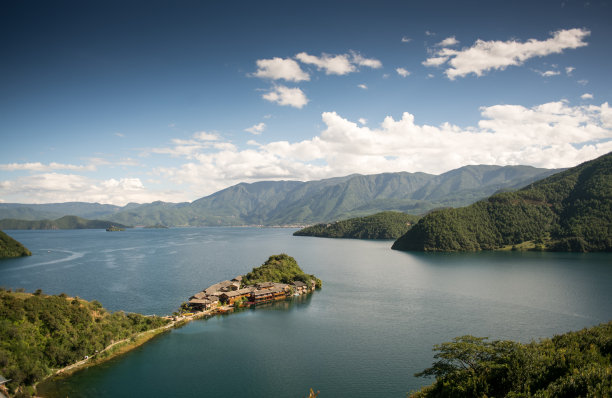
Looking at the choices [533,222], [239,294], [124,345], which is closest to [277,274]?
[239,294]

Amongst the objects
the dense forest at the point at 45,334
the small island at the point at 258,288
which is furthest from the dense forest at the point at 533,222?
the dense forest at the point at 45,334

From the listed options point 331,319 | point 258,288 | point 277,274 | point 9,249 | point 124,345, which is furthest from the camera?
point 9,249

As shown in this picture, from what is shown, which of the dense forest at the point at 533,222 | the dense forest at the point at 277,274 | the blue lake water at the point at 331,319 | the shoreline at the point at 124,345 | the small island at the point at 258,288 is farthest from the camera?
the dense forest at the point at 533,222

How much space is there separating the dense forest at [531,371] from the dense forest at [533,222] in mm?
104767

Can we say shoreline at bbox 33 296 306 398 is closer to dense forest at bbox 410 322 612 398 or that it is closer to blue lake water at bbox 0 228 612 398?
blue lake water at bbox 0 228 612 398

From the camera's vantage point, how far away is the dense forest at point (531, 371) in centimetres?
1752

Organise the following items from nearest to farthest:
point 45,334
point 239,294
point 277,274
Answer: point 45,334, point 239,294, point 277,274

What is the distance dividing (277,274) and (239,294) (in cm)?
1172

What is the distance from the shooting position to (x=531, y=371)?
2012 centimetres

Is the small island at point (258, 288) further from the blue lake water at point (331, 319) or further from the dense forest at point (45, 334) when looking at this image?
the dense forest at point (45, 334)

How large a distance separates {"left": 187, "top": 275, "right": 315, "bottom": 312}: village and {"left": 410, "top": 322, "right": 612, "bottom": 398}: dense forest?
3311cm

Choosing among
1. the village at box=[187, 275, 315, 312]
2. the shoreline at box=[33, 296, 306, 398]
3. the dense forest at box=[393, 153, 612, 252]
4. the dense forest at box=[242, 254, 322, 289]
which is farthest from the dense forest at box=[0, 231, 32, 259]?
the dense forest at box=[393, 153, 612, 252]

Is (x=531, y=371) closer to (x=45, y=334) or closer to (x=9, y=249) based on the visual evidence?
(x=45, y=334)

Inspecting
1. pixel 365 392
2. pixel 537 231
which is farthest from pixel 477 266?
pixel 365 392
